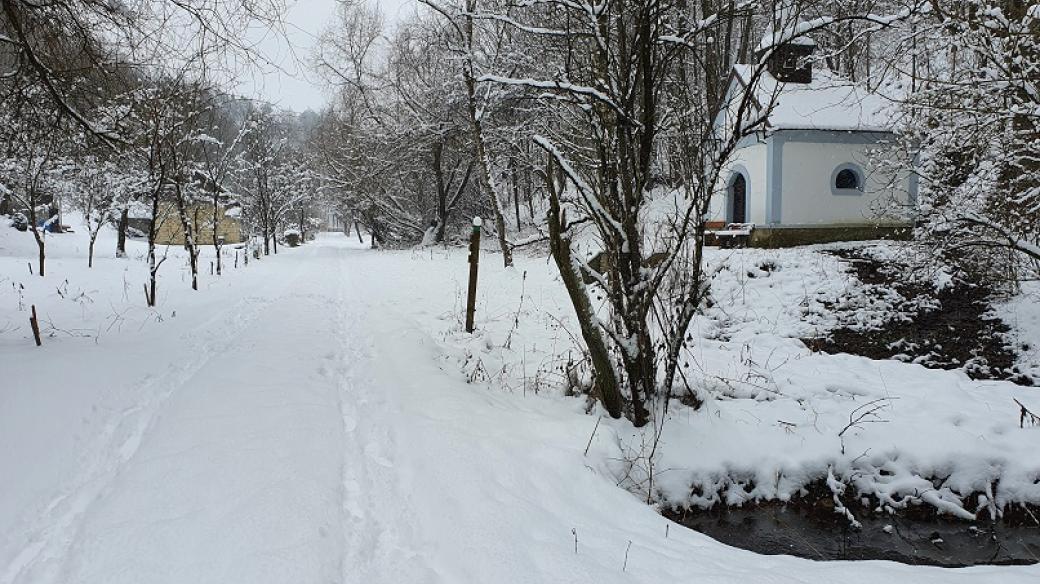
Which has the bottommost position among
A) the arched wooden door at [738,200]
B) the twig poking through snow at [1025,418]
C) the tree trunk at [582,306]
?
the twig poking through snow at [1025,418]

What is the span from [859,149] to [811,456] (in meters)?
13.2

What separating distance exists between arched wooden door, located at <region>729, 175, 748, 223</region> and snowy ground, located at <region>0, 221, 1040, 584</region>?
9696mm

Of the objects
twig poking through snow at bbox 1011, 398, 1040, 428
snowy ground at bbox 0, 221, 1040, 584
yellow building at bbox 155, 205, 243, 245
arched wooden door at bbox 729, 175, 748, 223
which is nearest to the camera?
snowy ground at bbox 0, 221, 1040, 584

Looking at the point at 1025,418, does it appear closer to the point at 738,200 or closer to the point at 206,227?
the point at 738,200

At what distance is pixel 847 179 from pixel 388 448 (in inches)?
601

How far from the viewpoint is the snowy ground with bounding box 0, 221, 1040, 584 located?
258 centimetres

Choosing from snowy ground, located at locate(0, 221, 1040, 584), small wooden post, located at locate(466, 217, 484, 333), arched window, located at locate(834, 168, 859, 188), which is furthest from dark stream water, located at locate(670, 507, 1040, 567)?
arched window, located at locate(834, 168, 859, 188)

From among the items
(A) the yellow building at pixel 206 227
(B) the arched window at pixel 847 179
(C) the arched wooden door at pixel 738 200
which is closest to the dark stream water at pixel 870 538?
(B) the arched window at pixel 847 179

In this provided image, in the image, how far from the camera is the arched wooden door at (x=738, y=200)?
A: 16.6 metres

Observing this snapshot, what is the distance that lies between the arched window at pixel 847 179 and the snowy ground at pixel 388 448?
350 inches

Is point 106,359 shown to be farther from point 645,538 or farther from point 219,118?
point 219,118

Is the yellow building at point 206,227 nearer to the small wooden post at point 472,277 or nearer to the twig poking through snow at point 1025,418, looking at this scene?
the small wooden post at point 472,277

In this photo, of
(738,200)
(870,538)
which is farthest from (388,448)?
(738,200)

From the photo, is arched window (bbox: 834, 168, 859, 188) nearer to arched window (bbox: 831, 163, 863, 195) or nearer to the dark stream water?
arched window (bbox: 831, 163, 863, 195)
